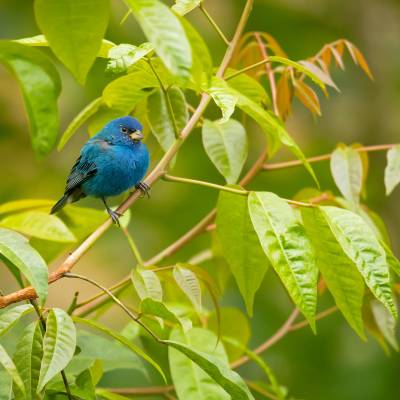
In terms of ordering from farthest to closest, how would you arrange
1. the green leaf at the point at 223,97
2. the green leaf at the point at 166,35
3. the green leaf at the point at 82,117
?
the green leaf at the point at 82,117
the green leaf at the point at 223,97
the green leaf at the point at 166,35

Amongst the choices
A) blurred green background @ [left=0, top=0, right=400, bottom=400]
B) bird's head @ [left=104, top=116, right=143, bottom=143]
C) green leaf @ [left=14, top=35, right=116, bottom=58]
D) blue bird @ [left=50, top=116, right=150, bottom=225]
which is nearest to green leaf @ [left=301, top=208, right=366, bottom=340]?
green leaf @ [left=14, top=35, right=116, bottom=58]

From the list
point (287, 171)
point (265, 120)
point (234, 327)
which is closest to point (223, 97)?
point (265, 120)

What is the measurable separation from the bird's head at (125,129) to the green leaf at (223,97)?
1143 mm

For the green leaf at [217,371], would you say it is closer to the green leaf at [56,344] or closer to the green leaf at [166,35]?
the green leaf at [56,344]

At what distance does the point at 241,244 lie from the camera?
68.8 inches

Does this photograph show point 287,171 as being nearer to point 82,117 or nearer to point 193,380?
point 82,117

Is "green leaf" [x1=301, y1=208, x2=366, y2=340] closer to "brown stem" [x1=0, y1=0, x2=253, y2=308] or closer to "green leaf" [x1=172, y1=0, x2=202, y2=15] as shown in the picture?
"brown stem" [x1=0, y1=0, x2=253, y2=308]

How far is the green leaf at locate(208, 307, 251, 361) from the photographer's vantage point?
244 cm

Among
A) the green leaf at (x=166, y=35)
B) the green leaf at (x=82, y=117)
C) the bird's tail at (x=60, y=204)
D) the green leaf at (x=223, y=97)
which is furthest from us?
the bird's tail at (x=60, y=204)

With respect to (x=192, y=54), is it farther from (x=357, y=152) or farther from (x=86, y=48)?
(x=357, y=152)

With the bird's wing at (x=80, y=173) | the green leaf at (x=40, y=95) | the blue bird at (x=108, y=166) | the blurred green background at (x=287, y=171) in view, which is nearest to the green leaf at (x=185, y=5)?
the green leaf at (x=40, y=95)

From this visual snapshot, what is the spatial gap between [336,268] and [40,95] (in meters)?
0.72

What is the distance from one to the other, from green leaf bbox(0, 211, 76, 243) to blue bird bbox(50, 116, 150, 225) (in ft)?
2.22

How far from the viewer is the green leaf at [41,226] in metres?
2.06
